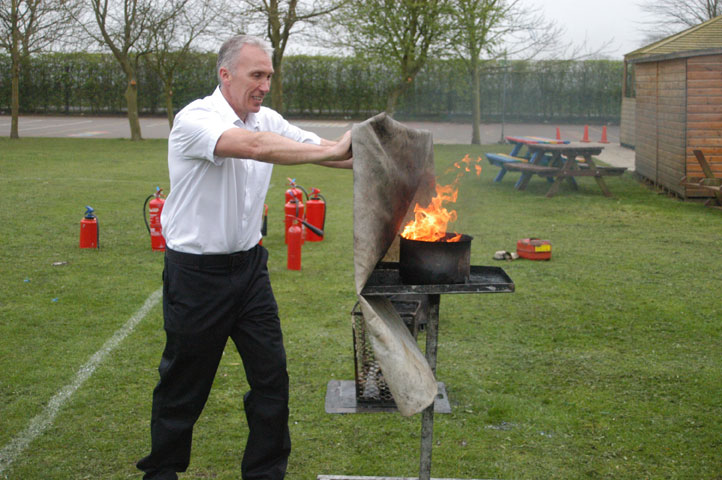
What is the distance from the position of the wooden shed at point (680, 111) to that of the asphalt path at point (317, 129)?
7264mm

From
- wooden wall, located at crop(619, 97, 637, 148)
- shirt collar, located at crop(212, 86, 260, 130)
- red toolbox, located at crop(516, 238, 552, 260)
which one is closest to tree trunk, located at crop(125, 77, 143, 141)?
wooden wall, located at crop(619, 97, 637, 148)

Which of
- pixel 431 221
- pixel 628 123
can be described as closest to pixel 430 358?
pixel 431 221

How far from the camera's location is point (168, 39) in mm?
27188

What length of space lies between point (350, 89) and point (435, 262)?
35.2m

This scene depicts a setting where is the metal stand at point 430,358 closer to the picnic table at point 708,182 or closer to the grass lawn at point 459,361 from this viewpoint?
the grass lawn at point 459,361

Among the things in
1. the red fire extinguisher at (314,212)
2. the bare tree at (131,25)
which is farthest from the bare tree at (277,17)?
the red fire extinguisher at (314,212)

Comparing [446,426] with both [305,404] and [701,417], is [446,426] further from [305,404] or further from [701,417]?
[701,417]

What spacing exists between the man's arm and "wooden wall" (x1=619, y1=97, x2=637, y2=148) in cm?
2324

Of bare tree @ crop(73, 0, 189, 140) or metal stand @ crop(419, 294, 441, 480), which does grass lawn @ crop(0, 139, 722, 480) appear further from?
bare tree @ crop(73, 0, 189, 140)

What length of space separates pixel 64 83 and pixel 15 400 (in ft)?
120

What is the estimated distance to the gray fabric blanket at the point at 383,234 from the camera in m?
2.90

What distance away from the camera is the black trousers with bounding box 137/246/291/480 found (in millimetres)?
3504

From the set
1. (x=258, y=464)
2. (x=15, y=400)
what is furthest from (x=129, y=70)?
(x=258, y=464)

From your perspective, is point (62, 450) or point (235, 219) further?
point (62, 450)
